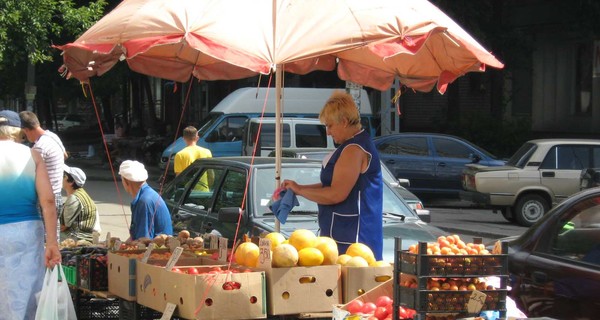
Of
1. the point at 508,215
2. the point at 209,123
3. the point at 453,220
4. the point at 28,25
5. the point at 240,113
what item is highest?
the point at 28,25

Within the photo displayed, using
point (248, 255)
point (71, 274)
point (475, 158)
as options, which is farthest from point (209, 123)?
point (248, 255)

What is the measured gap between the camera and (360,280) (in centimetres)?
580

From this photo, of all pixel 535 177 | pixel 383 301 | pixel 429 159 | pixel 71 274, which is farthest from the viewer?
pixel 429 159

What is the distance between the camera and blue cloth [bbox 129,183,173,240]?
25.8 ft

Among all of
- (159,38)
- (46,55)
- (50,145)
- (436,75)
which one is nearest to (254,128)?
(46,55)

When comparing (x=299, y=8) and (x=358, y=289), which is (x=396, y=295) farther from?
(x=299, y=8)

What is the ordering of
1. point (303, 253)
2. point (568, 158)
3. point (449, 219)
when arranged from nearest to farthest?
point (303, 253), point (568, 158), point (449, 219)

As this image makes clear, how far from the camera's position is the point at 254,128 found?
21.4 metres

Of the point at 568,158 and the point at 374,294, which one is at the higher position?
the point at 568,158

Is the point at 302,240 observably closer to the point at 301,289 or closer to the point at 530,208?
the point at 301,289

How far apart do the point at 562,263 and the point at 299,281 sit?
1973 millimetres

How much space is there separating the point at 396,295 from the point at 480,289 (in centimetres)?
44

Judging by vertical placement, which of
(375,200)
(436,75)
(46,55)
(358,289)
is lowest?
(358,289)

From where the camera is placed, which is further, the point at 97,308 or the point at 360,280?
the point at 97,308
